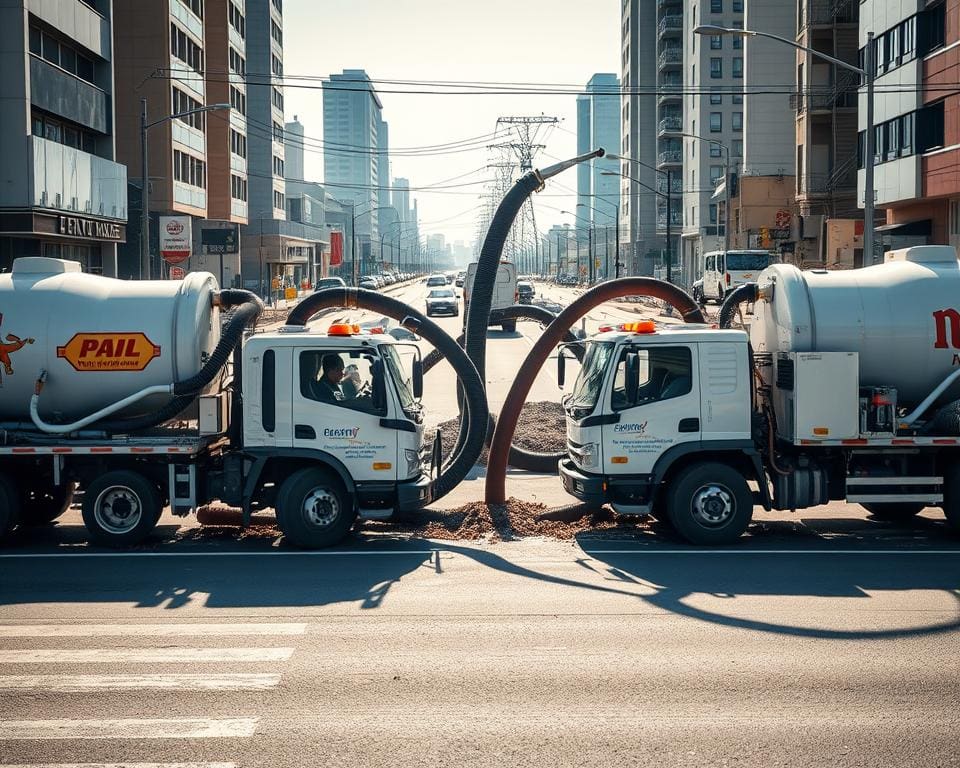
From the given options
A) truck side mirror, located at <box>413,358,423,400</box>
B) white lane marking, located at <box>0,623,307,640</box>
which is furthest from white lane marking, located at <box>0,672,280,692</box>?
truck side mirror, located at <box>413,358,423,400</box>

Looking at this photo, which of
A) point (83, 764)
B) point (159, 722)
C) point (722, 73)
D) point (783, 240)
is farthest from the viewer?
point (722, 73)

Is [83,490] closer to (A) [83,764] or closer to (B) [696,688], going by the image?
(A) [83,764]

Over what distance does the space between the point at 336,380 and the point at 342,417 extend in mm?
485

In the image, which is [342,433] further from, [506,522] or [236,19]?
[236,19]

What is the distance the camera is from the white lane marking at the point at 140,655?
9125 mm

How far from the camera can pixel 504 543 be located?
14031 mm

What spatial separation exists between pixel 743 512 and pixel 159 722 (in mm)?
7904

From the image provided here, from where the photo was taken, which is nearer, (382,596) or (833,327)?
(382,596)

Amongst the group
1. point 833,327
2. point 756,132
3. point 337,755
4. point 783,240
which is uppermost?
point 756,132

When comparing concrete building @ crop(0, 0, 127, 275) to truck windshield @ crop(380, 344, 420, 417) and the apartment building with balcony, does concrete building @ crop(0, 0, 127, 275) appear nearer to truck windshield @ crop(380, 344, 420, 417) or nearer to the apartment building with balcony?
truck windshield @ crop(380, 344, 420, 417)

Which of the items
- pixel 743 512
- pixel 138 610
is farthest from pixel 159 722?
pixel 743 512

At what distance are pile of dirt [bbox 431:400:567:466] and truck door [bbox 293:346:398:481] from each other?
5.61 meters

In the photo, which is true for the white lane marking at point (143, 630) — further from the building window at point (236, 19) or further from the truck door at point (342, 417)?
the building window at point (236, 19)

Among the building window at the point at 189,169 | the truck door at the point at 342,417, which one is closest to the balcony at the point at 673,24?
the building window at the point at 189,169
